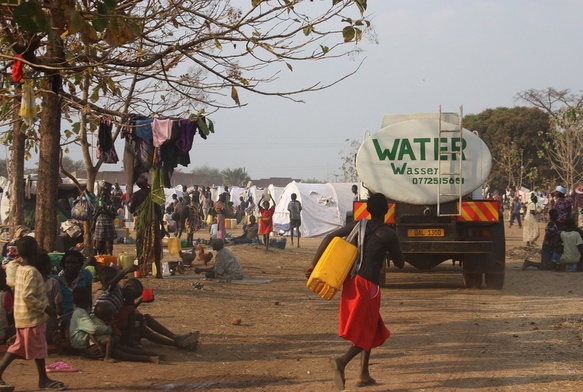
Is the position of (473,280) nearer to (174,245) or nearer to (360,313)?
(174,245)

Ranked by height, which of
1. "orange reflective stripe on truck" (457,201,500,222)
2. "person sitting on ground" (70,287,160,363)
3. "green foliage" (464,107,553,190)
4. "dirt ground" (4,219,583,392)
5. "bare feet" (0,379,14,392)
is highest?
"green foliage" (464,107,553,190)

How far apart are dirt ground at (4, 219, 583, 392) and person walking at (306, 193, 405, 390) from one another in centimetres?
31

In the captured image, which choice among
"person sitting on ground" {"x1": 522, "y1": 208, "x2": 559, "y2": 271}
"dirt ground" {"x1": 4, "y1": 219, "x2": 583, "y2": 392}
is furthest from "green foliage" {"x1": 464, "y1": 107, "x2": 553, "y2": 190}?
"dirt ground" {"x1": 4, "y1": 219, "x2": 583, "y2": 392}

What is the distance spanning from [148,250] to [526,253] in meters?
12.5

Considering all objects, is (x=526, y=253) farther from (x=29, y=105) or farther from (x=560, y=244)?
(x=29, y=105)

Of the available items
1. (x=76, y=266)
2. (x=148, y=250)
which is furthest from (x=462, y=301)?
(x=76, y=266)

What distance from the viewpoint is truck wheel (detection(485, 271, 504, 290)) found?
47.7ft

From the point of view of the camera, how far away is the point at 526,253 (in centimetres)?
2320

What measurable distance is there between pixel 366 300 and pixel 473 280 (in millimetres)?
8091

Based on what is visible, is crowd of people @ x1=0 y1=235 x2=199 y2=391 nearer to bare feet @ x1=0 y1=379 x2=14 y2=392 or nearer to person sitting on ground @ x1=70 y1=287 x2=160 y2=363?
person sitting on ground @ x1=70 y1=287 x2=160 y2=363

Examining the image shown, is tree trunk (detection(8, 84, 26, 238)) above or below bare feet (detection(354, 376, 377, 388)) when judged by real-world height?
above

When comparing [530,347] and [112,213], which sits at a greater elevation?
[112,213]

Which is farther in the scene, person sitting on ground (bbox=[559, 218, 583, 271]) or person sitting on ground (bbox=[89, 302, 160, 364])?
person sitting on ground (bbox=[559, 218, 583, 271])

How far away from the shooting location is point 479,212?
13797 mm
